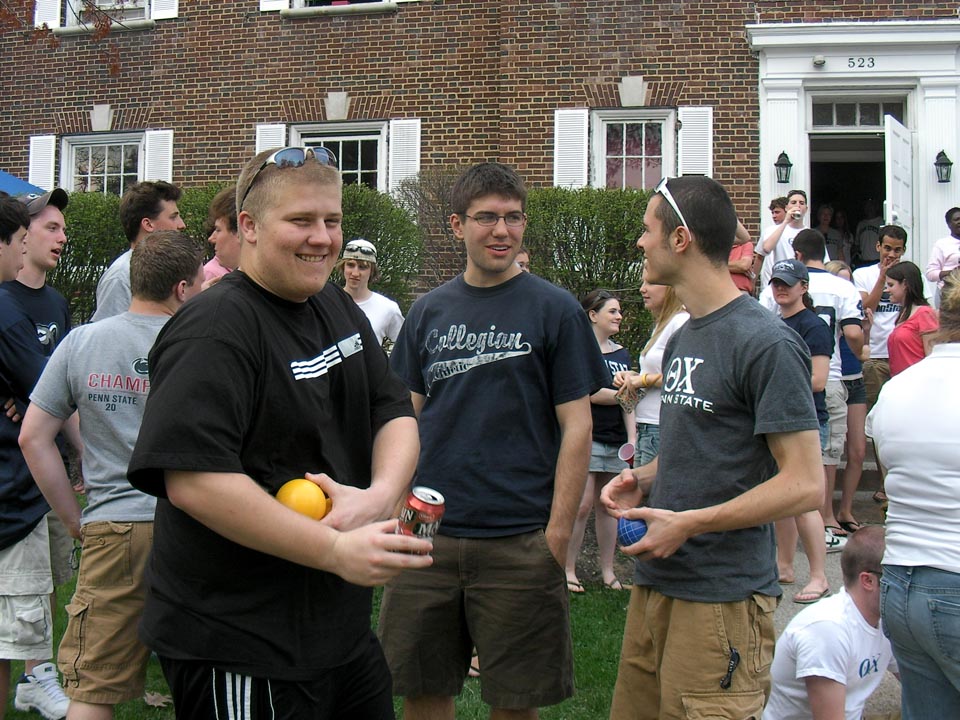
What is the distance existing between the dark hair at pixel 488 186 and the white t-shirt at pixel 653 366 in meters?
1.49

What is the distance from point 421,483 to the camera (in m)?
3.61

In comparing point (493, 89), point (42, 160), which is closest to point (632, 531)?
point (493, 89)

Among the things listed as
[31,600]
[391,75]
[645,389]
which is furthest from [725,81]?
[31,600]

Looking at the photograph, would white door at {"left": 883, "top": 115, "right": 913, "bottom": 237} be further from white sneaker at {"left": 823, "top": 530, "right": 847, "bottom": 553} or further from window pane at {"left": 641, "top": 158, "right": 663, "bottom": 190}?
white sneaker at {"left": 823, "top": 530, "right": 847, "bottom": 553}

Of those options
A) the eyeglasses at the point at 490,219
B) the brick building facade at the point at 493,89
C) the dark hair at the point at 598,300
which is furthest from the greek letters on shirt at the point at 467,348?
the brick building facade at the point at 493,89

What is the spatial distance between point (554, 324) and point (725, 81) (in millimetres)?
9569

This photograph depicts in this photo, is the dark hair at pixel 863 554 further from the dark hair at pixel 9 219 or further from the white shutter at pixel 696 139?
the white shutter at pixel 696 139

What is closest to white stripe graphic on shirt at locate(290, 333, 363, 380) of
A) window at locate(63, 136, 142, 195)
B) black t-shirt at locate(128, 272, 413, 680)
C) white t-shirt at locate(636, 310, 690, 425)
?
black t-shirt at locate(128, 272, 413, 680)

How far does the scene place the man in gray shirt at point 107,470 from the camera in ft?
11.8

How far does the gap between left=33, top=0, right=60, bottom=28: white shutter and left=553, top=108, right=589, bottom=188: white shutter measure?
7670 mm

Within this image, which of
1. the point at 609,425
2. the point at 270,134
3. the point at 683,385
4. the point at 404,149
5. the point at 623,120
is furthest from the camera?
the point at 270,134

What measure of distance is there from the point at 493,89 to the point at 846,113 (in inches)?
179

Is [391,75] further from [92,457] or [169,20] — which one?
[92,457]

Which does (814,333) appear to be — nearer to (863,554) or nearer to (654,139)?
(863,554)
